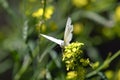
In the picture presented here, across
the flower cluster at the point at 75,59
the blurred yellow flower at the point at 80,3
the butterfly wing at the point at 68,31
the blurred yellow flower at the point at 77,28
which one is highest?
the butterfly wing at the point at 68,31

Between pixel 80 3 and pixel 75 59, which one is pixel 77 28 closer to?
pixel 80 3

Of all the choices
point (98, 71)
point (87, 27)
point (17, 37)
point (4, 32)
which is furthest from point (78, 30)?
point (98, 71)

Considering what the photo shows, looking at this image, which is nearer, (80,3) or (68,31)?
(68,31)

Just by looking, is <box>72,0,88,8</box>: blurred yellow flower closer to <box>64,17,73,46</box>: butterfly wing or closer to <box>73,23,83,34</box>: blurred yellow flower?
<box>73,23,83,34</box>: blurred yellow flower

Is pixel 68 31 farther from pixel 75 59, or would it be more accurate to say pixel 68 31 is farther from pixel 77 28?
pixel 77 28

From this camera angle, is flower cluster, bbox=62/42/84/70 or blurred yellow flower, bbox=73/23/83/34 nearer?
flower cluster, bbox=62/42/84/70

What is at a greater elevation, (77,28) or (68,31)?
(68,31)

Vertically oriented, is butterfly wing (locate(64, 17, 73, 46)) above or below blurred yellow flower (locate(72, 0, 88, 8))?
above

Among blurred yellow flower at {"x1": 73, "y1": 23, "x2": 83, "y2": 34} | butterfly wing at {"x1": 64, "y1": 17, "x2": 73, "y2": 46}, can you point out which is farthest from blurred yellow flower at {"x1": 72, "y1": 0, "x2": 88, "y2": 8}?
butterfly wing at {"x1": 64, "y1": 17, "x2": 73, "y2": 46}

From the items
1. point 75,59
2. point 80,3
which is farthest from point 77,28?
point 75,59

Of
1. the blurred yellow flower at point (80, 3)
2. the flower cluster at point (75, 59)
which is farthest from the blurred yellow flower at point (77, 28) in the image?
the flower cluster at point (75, 59)

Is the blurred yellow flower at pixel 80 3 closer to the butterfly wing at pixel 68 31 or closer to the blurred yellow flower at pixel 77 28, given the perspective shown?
the blurred yellow flower at pixel 77 28
